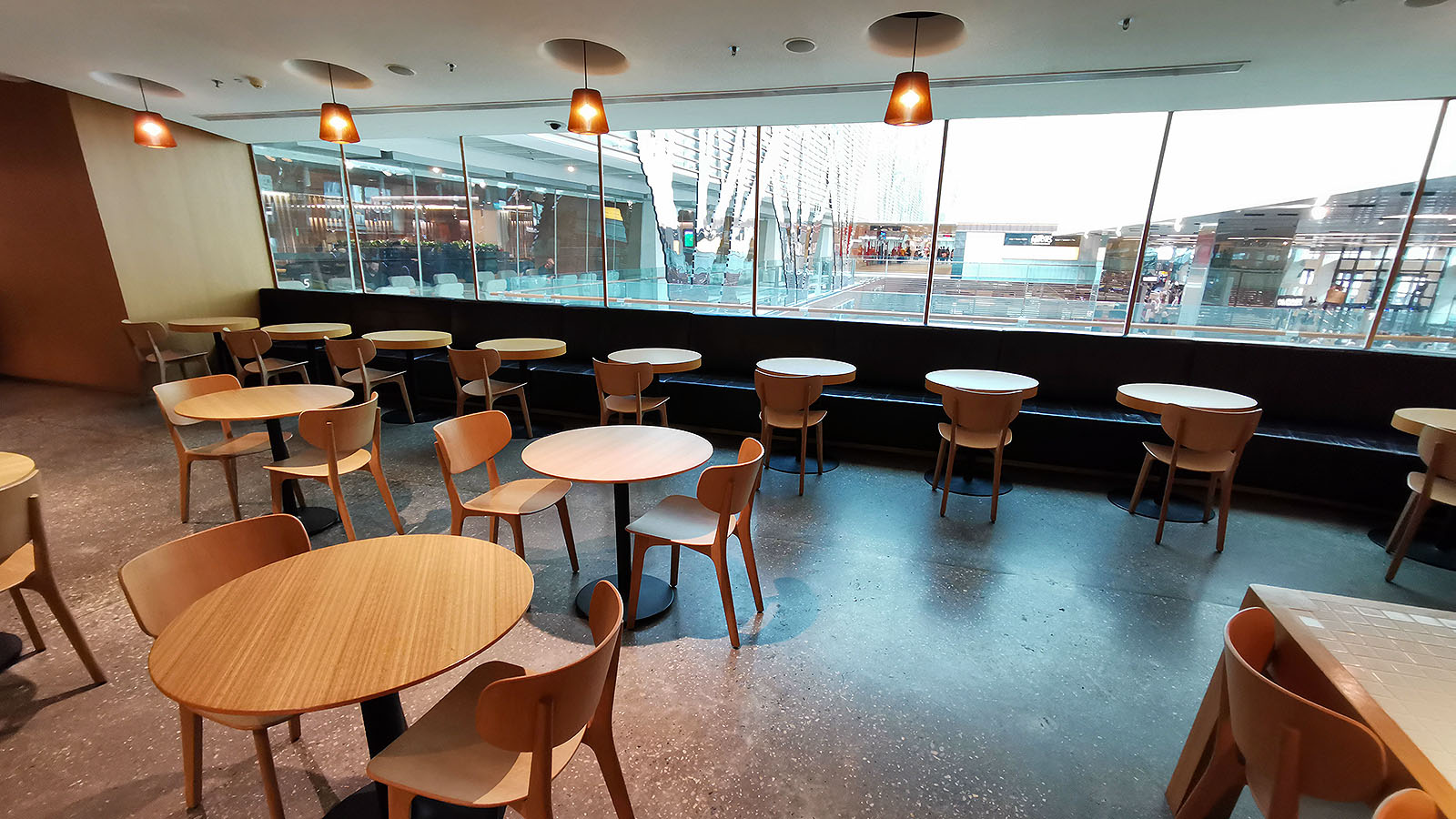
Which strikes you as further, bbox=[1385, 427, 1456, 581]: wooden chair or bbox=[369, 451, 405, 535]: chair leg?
bbox=[369, 451, 405, 535]: chair leg

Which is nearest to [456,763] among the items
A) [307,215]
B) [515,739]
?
[515,739]

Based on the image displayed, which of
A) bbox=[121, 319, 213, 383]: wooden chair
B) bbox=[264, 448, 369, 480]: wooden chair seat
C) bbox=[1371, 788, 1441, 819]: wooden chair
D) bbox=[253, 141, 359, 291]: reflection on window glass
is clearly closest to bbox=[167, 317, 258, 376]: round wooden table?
bbox=[121, 319, 213, 383]: wooden chair

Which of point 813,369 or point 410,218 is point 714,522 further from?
point 410,218

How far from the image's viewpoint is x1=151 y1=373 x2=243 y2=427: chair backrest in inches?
126

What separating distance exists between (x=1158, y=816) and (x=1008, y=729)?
1.43ft

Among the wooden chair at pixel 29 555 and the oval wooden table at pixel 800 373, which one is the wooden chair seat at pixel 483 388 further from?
the wooden chair at pixel 29 555

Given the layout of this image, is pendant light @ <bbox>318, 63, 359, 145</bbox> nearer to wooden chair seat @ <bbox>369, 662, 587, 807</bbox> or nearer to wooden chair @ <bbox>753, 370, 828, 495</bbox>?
wooden chair @ <bbox>753, 370, 828, 495</bbox>

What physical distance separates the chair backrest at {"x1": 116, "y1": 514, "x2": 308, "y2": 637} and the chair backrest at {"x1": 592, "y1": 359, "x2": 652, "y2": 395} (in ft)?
8.43

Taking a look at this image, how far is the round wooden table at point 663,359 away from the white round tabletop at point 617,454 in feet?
5.26

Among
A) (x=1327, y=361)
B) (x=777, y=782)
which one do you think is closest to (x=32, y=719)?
(x=777, y=782)

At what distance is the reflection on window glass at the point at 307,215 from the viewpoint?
22.6 ft

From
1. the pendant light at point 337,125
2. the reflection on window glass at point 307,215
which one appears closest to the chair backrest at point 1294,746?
the pendant light at point 337,125

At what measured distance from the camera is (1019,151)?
191 inches

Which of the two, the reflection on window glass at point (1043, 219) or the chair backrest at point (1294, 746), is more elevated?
the reflection on window glass at point (1043, 219)
